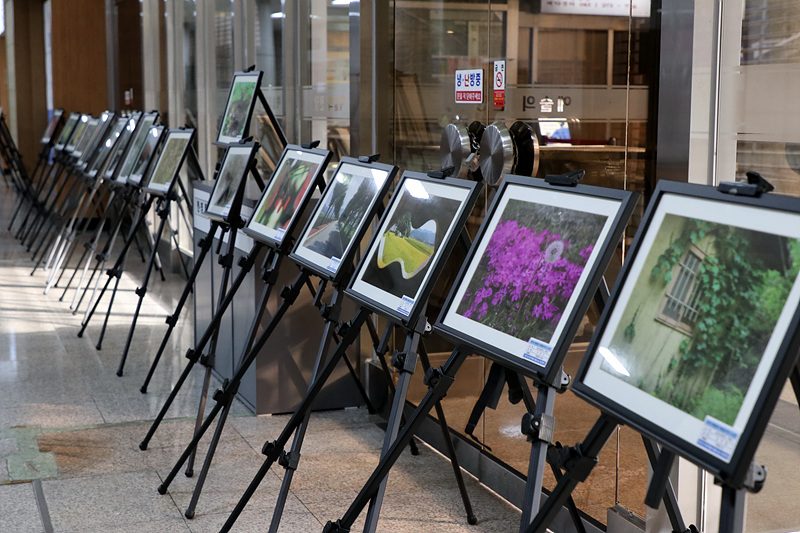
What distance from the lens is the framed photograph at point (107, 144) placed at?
7530 millimetres

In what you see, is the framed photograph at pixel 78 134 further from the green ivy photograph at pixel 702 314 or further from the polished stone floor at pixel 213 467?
the green ivy photograph at pixel 702 314

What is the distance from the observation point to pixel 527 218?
2.17m

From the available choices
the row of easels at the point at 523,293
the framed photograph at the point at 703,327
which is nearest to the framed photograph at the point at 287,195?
the row of easels at the point at 523,293

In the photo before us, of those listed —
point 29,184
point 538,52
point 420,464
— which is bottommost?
point 420,464

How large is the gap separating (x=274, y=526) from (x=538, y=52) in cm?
179

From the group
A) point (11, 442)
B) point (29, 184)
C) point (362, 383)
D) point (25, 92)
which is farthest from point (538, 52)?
point (25, 92)

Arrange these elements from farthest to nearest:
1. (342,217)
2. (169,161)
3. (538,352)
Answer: (169,161)
(342,217)
(538,352)

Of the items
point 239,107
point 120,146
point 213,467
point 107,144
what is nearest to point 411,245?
point 213,467

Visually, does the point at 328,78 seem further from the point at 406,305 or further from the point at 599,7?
the point at 406,305

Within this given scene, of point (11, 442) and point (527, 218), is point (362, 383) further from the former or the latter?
point (527, 218)

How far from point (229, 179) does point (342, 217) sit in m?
1.27

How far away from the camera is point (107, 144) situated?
773 cm

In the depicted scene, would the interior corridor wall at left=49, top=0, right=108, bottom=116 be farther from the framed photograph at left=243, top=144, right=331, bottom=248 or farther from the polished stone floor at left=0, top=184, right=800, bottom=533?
the framed photograph at left=243, top=144, right=331, bottom=248

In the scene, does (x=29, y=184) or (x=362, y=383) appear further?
(x=29, y=184)
